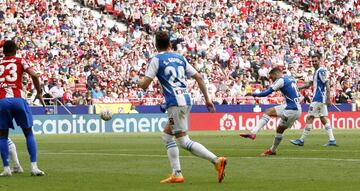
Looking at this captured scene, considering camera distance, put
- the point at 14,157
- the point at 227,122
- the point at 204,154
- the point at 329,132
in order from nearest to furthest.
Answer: the point at 204,154 < the point at 14,157 < the point at 329,132 < the point at 227,122

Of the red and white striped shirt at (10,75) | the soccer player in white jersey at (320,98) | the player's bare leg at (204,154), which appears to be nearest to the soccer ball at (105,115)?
the soccer player in white jersey at (320,98)

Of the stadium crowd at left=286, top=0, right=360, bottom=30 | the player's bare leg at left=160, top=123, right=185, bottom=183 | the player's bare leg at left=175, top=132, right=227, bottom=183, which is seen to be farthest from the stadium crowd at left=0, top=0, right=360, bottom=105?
the player's bare leg at left=175, top=132, right=227, bottom=183

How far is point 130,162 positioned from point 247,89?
95.4ft

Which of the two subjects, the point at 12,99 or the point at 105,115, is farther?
the point at 105,115

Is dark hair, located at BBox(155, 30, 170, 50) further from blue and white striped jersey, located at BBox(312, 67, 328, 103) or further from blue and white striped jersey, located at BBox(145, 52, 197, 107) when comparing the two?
blue and white striped jersey, located at BBox(312, 67, 328, 103)

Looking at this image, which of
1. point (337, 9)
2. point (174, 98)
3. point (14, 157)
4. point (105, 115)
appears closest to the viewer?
point (174, 98)

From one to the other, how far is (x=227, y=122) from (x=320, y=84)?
19570 mm

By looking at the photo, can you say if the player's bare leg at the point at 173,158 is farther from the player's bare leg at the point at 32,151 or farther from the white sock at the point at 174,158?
the player's bare leg at the point at 32,151

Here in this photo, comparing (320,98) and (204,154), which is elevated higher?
(320,98)

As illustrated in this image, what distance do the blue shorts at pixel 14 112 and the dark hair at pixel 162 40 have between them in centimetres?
317

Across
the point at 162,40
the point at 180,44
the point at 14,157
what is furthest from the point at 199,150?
the point at 180,44

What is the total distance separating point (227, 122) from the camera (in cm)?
→ 4819

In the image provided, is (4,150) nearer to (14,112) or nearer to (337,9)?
(14,112)

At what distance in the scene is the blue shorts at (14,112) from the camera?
17969 mm
